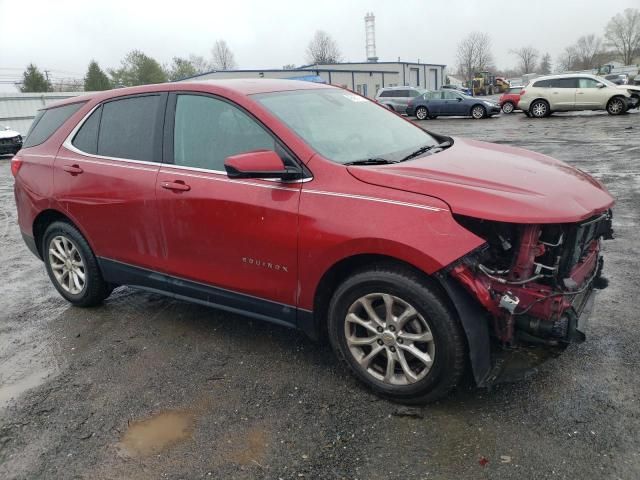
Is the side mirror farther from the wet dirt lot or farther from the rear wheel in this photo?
the rear wheel

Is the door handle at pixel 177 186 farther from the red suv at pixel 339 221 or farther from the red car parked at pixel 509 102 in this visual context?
the red car parked at pixel 509 102

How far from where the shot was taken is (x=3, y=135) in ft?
65.2

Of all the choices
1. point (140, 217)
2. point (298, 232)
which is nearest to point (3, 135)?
point (140, 217)

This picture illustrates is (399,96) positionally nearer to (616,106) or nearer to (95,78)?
(616,106)

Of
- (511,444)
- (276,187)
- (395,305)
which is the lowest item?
(511,444)

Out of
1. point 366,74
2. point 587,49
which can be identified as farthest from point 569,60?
point 366,74

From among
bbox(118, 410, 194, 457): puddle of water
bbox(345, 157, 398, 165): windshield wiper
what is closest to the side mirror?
bbox(345, 157, 398, 165): windshield wiper

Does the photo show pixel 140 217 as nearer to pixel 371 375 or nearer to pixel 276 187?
pixel 276 187

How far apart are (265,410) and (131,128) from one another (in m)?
2.30

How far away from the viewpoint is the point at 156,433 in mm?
2850

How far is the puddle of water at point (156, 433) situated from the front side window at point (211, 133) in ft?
4.99

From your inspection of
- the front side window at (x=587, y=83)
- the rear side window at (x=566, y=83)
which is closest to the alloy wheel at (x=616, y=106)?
the front side window at (x=587, y=83)

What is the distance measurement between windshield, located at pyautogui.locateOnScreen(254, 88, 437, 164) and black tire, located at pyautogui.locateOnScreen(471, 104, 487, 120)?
22977 millimetres

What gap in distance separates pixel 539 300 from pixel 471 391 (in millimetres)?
735
